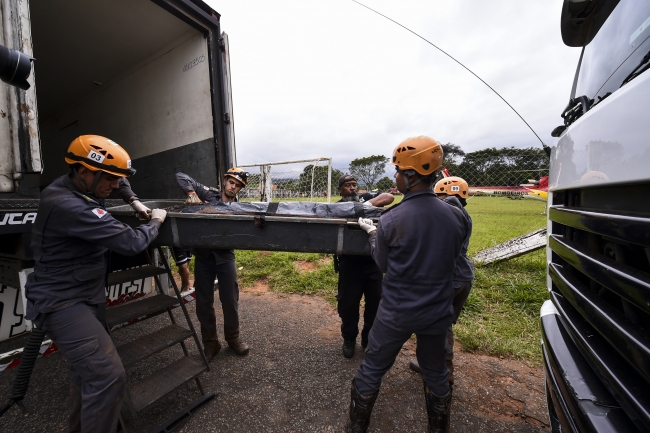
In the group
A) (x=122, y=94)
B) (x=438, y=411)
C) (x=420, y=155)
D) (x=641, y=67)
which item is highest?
(x=122, y=94)

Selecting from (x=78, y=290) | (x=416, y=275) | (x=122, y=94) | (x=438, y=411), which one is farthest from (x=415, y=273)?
(x=122, y=94)

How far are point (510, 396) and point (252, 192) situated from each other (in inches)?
255

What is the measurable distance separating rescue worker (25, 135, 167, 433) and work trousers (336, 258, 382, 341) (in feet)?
5.51

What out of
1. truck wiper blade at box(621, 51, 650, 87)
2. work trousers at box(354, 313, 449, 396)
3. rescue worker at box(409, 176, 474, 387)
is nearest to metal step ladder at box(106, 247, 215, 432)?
work trousers at box(354, 313, 449, 396)

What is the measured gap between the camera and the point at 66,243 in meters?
1.64

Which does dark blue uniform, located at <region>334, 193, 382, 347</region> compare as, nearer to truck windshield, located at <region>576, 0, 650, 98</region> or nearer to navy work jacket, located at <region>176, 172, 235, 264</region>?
navy work jacket, located at <region>176, 172, 235, 264</region>

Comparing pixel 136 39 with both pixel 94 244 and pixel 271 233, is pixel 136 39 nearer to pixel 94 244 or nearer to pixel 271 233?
pixel 94 244

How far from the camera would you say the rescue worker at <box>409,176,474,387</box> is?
2.33m

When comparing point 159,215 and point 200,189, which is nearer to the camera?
point 159,215

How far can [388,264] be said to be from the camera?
5.71 ft

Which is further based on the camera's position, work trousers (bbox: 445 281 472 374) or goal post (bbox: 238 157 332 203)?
goal post (bbox: 238 157 332 203)

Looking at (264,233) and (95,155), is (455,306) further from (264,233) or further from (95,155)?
(95,155)

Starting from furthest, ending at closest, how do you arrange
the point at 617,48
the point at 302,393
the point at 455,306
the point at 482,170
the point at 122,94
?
the point at 482,170
the point at 122,94
the point at 455,306
the point at 302,393
the point at 617,48

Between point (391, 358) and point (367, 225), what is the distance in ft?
2.64
